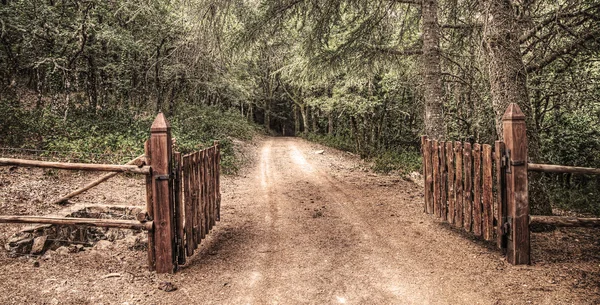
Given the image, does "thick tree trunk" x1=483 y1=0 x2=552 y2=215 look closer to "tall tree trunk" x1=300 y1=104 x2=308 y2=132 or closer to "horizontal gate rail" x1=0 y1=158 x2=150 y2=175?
"horizontal gate rail" x1=0 y1=158 x2=150 y2=175

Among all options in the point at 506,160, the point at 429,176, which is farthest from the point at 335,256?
the point at 429,176

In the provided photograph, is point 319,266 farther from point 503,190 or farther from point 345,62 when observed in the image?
point 345,62

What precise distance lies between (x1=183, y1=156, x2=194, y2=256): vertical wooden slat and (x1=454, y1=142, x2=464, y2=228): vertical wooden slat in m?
4.17

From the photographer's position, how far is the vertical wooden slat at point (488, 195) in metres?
4.64

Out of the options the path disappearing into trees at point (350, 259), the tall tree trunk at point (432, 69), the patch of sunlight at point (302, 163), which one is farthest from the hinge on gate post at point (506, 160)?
the patch of sunlight at point (302, 163)

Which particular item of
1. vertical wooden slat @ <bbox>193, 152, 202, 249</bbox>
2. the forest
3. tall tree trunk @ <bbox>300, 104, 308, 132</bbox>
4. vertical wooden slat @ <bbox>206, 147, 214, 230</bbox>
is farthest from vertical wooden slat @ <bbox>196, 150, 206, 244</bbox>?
tall tree trunk @ <bbox>300, 104, 308, 132</bbox>

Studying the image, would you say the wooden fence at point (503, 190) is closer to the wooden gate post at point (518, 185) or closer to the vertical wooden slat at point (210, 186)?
the wooden gate post at point (518, 185)

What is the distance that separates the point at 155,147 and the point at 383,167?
9.83 metres

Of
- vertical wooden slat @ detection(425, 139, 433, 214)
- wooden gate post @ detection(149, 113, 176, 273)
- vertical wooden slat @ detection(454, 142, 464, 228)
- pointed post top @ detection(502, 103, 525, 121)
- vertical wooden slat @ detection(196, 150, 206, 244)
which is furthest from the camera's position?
vertical wooden slat @ detection(425, 139, 433, 214)

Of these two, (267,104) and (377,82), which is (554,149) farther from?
(267,104)

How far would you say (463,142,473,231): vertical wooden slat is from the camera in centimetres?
512

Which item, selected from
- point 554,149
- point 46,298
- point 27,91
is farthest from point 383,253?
point 27,91

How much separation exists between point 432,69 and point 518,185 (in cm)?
516

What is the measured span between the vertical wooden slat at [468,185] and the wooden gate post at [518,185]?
29.7 inches
